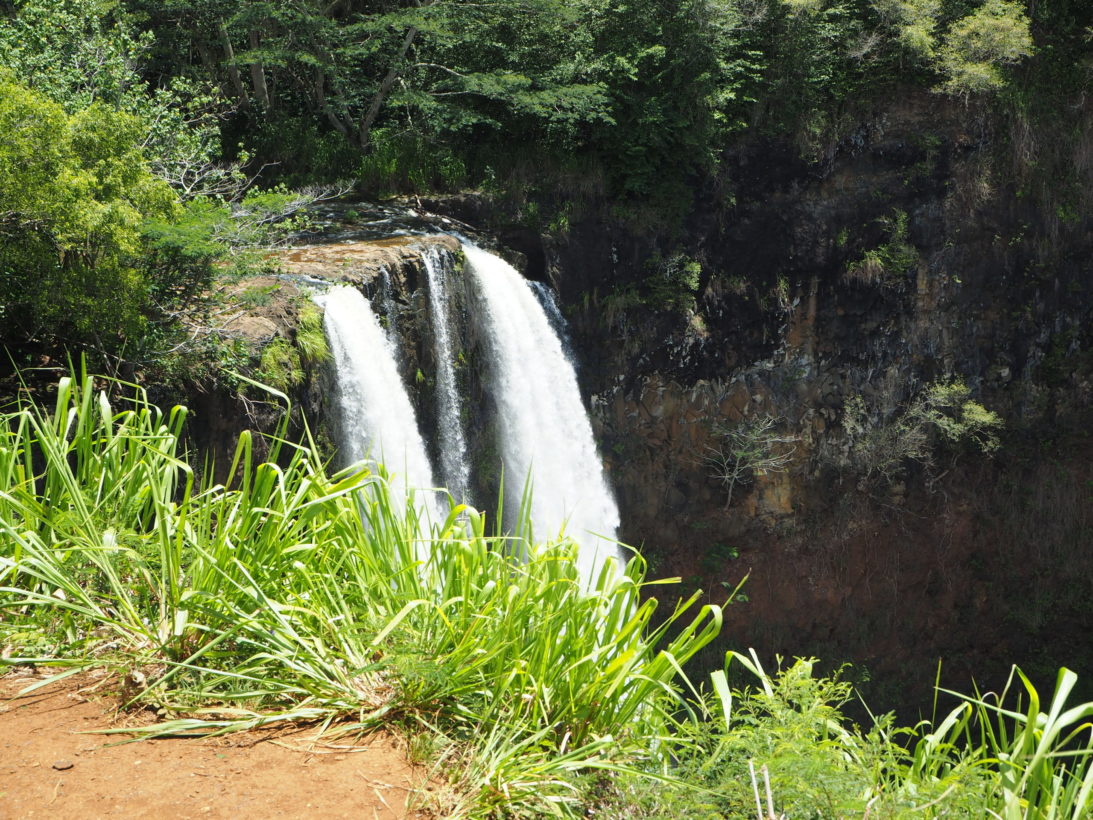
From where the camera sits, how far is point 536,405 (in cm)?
1162

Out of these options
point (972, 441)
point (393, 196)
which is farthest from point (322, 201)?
point (972, 441)

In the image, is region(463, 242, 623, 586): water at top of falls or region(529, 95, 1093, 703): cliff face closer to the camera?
region(463, 242, 623, 586): water at top of falls

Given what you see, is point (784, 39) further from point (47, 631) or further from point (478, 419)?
point (47, 631)

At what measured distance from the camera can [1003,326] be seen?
14.6 metres

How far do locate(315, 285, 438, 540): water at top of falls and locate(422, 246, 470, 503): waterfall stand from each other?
0.94 meters

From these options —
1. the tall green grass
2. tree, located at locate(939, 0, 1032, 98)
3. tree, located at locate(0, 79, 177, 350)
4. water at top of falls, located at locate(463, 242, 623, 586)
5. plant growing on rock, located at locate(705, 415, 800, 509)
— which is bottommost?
plant growing on rock, located at locate(705, 415, 800, 509)

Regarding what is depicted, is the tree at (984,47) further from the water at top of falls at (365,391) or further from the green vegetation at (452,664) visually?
the green vegetation at (452,664)

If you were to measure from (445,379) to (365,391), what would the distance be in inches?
62.0

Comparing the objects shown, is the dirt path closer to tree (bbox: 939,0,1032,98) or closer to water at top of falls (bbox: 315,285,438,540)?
water at top of falls (bbox: 315,285,438,540)

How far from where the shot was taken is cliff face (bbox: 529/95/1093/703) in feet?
46.8

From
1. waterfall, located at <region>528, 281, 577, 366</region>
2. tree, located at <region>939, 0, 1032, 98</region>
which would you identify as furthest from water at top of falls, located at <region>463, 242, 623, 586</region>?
tree, located at <region>939, 0, 1032, 98</region>

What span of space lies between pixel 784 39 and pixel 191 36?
31.1ft

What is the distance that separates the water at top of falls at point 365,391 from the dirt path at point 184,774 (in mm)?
6592

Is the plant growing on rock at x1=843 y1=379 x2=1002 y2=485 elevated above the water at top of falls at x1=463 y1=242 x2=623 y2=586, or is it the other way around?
the water at top of falls at x1=463 y1=242 x2=623 y2=586
